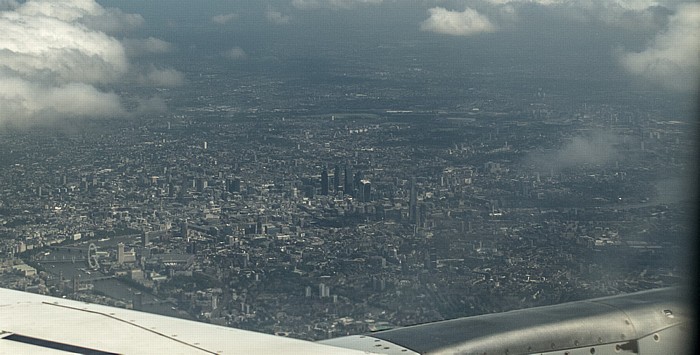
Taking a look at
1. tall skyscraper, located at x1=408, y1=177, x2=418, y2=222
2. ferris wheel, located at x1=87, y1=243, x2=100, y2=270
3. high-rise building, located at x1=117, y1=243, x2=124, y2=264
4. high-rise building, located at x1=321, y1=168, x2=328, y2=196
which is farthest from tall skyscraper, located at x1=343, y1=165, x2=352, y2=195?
ferris wheel, located at x1=87, y1=243, x2=100, y2=270

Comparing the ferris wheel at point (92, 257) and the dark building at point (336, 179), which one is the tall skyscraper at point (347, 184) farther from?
the ferris wheel at point (92, 257)

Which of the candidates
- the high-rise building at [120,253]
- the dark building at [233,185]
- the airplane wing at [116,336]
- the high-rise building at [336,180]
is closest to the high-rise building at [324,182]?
the high-rise building at [336,180]

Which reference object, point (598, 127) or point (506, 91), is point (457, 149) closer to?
point (598, 127)

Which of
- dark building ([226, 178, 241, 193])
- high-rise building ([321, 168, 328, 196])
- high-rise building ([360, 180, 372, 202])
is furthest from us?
dark building ([226, 178, 241, 193])

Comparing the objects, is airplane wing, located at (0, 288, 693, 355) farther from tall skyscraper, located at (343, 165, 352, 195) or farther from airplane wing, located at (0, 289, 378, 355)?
tall skyscraper, located at (343, 165, 352, 195)

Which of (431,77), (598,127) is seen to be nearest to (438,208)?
(598,127)

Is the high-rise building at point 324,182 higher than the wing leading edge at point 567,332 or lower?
higher

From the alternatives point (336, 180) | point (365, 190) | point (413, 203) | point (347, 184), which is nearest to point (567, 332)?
point (413, 203)

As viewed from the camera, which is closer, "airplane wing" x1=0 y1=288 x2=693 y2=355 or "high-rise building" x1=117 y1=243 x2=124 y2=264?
"airplane wing" x1=0 y1=288 x2=693 y2=355

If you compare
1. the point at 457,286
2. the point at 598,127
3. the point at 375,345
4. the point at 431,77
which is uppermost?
the point at 431,77
